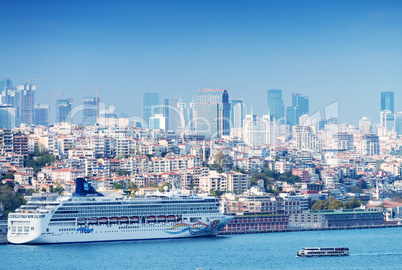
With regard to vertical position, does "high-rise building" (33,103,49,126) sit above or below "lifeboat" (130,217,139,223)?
above

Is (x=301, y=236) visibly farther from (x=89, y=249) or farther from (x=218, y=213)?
(x=89, y=249)

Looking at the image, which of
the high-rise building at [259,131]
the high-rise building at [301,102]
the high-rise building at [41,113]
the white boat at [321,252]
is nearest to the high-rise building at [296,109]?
the high-rise building at [301,102]

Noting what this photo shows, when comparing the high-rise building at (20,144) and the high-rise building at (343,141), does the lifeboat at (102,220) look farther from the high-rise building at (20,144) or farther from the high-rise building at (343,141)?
the high-rise building at (343,141)

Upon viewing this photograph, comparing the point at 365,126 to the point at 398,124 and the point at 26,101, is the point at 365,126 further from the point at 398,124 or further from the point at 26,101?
the point at 26,101

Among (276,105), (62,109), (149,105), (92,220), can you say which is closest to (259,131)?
(149,105)

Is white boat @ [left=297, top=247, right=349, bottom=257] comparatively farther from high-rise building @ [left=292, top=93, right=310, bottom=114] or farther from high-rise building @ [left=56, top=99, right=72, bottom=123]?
high-rise building @ [left=292, top=93, right=310, bottom=114]

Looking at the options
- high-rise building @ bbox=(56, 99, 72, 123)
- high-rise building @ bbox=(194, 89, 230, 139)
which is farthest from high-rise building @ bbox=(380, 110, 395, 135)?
high-rise building @ bbox=(56, 99, 72, 123)
